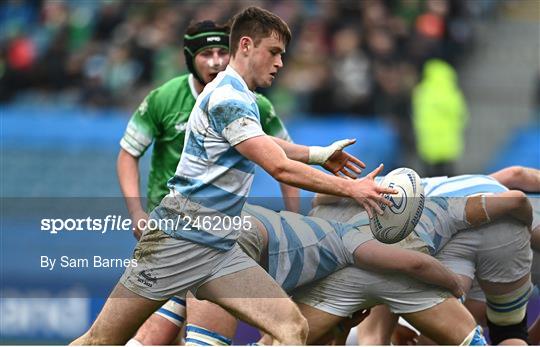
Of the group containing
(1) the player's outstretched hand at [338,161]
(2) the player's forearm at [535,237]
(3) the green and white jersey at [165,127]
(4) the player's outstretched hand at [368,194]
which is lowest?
(2) the player's forearm at [535,237]

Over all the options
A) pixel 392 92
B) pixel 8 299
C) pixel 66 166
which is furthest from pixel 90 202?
pixel 392 92

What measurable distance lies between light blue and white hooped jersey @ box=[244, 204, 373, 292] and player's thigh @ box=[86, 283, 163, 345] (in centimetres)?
80

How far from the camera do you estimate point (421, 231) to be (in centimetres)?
688

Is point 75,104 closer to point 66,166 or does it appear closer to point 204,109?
point 66,166

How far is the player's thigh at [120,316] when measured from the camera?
6.09 metres

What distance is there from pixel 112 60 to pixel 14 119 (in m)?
2.14

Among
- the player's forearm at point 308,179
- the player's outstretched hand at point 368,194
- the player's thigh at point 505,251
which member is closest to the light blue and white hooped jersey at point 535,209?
the player's thigh at point 505,251

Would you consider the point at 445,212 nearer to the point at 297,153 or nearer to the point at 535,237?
the point at 535,237

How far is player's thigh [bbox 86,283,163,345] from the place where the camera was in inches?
240

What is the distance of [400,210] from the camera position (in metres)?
6.10

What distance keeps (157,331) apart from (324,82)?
23.5 feet

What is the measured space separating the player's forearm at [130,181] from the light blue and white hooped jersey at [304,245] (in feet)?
2.79

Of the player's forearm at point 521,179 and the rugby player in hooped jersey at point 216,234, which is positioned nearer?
the rugby player in hooped jersey at point 216,234

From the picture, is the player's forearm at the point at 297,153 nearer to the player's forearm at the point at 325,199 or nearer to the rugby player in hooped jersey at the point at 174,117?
the player's forearm at the point at 325,199
